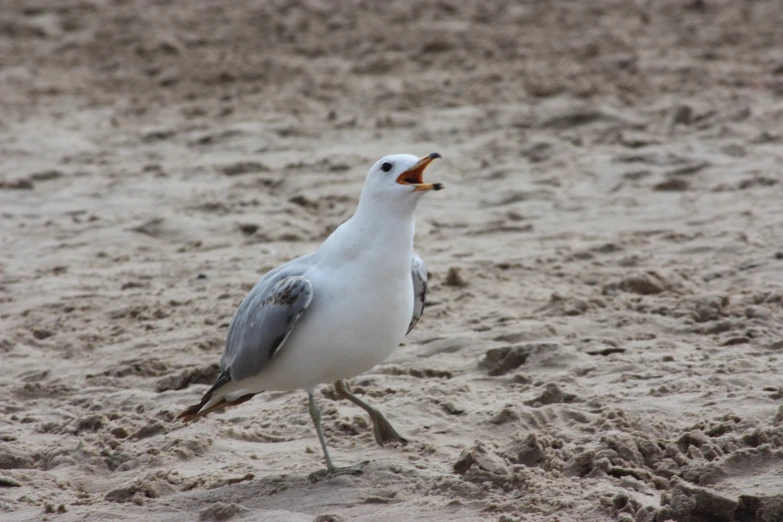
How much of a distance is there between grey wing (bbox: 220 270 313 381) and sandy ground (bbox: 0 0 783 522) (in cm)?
38

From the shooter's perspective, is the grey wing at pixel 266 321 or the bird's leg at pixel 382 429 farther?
the bird's leg at pixel 382 429

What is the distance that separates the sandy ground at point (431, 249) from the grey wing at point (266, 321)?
376 mm

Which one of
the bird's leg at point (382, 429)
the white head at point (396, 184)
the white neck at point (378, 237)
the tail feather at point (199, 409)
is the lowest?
the bird's leg at point (382, 429)

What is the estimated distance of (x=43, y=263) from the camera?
5988 mm

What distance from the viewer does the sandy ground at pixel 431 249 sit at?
3549 mm

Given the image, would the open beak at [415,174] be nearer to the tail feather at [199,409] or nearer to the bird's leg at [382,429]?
the bird's leg at [382,429]

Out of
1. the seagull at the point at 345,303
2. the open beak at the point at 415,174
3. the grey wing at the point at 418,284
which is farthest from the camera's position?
the grey wing at the point at 418,284

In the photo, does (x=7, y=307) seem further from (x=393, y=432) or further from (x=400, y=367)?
(x=393, y=432)

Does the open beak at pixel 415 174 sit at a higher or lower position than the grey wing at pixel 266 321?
higher

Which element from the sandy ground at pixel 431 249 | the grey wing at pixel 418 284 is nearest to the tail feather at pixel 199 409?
the sandy ground at pixel 431 249

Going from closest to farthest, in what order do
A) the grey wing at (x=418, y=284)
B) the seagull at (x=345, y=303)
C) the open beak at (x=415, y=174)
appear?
the seagull at (x=345, y=303)
the open beak at (x=415, y=174)
the grey wing at (x=418, y=284)

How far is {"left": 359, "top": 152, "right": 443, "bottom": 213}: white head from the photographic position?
3600mm

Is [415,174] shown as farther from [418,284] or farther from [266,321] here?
[266,321]

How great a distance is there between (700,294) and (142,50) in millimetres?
7144
